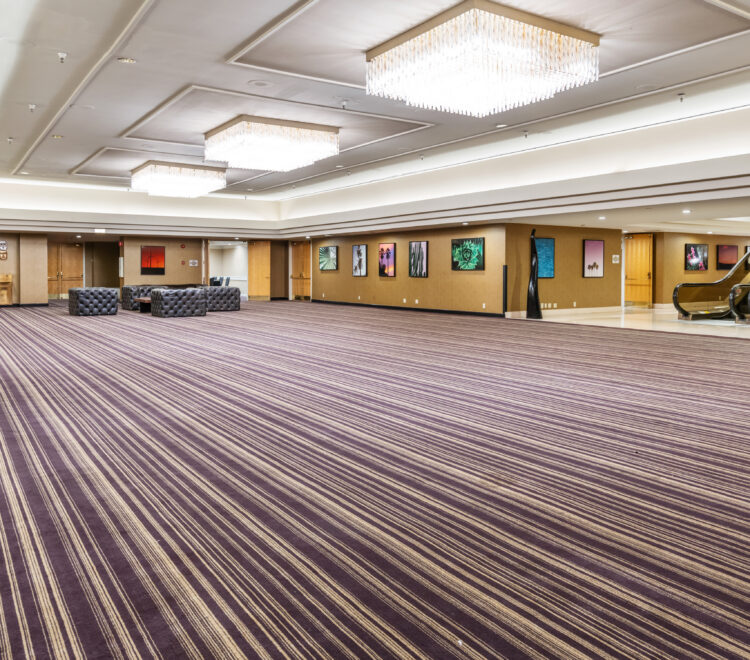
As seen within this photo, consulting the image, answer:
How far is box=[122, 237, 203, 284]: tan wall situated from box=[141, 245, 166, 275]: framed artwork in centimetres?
11

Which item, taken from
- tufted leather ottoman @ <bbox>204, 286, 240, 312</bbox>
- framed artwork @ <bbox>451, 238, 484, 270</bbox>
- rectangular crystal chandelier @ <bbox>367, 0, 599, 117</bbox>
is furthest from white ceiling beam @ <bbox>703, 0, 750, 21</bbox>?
tufted leather ottoman @ <bbox>204, 286, 240, 312</bbox>

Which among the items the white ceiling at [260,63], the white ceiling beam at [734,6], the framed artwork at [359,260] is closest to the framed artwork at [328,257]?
the framed artwork at [359,260]

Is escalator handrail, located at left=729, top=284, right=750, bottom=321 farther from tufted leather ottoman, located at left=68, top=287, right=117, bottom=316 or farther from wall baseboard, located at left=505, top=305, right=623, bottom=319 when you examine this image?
tufted leather ottoman, located at left=68, top=287, right=117, bottom=316

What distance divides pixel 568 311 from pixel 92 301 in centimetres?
1337

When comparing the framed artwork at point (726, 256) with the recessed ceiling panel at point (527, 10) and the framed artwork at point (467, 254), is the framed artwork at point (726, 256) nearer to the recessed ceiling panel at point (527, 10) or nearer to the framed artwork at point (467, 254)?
the framed artwork at point (467, 254)

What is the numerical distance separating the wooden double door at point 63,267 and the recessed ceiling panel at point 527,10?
21667 millimetres

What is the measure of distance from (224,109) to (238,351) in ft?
14.2

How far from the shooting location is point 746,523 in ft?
9.95

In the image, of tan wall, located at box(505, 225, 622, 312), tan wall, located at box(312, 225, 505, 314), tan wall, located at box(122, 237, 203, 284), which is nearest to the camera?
tan wall, located at box(505, 225, 622, 312)

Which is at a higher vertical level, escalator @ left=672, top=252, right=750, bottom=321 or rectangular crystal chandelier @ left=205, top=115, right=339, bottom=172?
rectangular crystal chandelier @ left=205, top=115, right=339, bottom=172

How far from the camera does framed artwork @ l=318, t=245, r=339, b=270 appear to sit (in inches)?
924

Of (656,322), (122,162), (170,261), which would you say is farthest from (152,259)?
(656,322)

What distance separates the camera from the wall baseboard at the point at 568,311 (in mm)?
16864

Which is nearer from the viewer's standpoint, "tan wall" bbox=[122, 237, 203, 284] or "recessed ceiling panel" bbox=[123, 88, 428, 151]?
"recessed ceiling panel" bbox=[123, 88, 428, 151]
